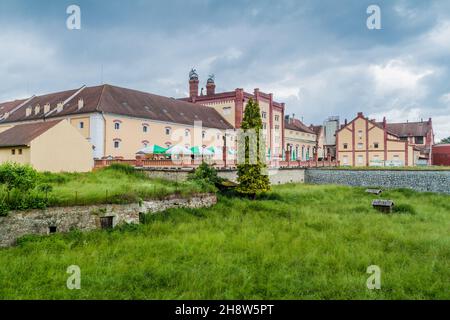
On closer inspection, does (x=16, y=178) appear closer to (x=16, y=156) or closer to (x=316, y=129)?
(x=16, y=156)

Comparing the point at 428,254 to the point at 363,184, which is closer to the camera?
the point at 428,254

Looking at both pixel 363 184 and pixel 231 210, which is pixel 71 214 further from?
pixel 363 184

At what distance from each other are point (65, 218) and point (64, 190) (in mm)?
2094

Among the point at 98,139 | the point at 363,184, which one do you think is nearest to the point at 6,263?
the point at 98,139

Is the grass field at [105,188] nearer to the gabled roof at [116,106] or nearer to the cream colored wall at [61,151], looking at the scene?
the cream colored wall at [61,151]

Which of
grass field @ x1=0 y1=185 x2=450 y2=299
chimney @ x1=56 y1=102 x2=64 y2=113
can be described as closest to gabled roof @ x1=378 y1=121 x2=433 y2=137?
grass field @ x1=0 y1=185 x2=450 y2=299

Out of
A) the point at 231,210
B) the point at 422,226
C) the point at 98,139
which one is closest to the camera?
the point at 422,226

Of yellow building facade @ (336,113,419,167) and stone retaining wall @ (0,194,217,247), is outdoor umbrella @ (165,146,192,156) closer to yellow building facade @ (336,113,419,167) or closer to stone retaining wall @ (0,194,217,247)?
stone retaining wall @ (0,194,217,247)

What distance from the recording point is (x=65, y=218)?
14.2 metres

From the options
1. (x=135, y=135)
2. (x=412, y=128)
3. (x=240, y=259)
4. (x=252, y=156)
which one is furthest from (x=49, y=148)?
(x=412, y=128)

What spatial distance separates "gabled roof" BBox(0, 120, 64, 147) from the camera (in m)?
22.2
